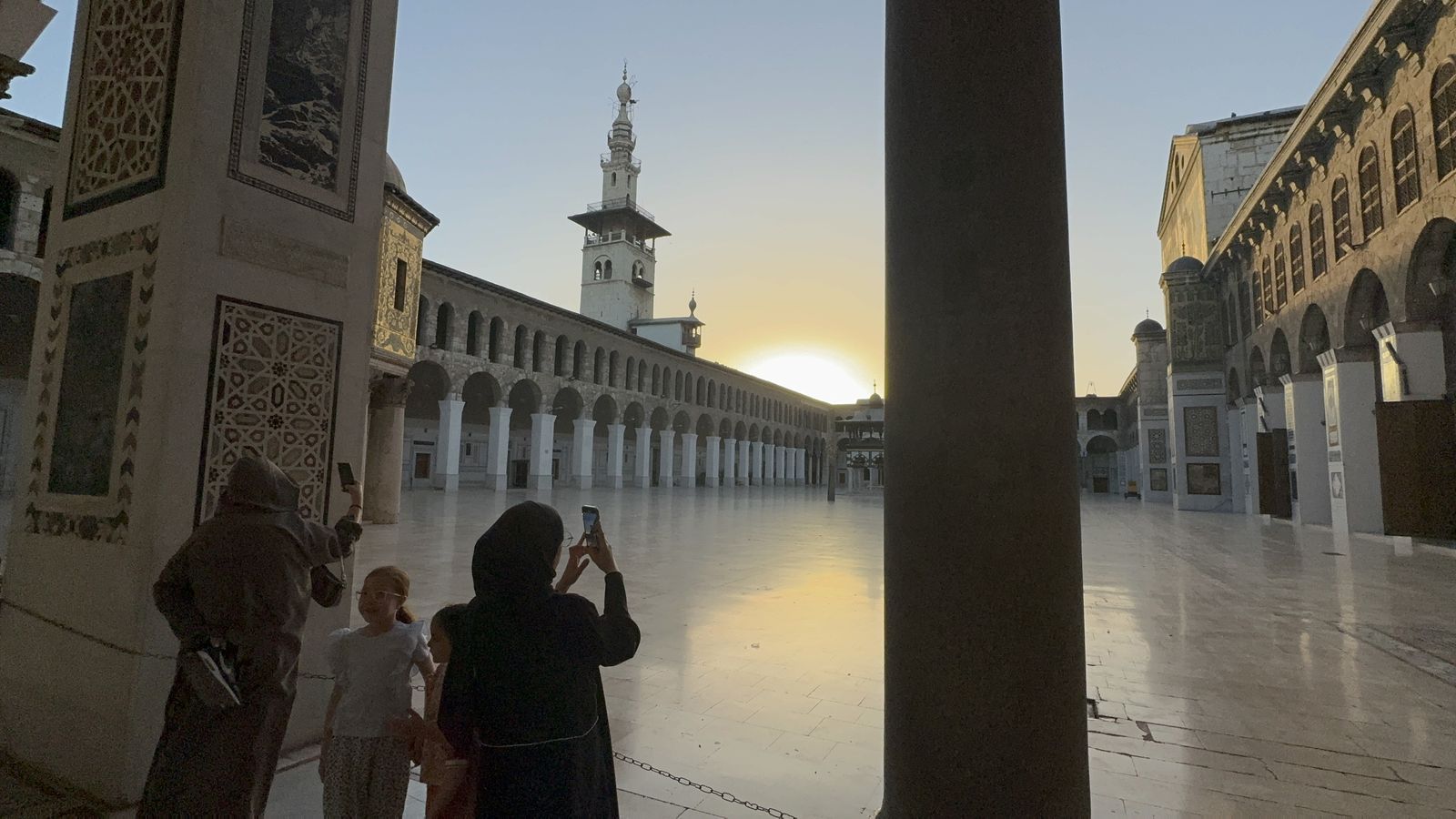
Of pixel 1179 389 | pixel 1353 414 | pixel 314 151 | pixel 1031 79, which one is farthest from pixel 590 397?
pixel 1031 79

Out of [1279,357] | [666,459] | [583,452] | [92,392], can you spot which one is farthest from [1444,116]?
[666,459]

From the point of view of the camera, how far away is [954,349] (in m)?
1.67

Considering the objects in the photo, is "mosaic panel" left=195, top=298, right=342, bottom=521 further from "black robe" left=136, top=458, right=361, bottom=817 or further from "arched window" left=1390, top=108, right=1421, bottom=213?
"arched window" left=1390, top=108, right=1421, bottom=213

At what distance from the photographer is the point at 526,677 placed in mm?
1511

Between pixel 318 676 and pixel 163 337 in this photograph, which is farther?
pixel 318 676

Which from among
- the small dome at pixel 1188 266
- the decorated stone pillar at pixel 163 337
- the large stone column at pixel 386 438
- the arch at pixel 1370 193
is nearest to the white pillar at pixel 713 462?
the small dome at pixel 1188 266

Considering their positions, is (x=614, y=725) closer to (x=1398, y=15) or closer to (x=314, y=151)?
(x=314, y=151)

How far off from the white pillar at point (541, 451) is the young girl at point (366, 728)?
25043 mm

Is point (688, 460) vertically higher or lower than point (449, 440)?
lower

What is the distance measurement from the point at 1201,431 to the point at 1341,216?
9.76 m

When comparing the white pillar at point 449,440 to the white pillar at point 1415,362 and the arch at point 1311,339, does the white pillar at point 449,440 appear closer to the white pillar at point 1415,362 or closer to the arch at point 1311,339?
the arch at point 1311,339

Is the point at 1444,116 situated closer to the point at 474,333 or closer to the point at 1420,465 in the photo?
the point at 1420,465

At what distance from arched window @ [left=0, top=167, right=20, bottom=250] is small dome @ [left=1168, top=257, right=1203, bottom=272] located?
28365 mm

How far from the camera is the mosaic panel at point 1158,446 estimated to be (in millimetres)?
25703
